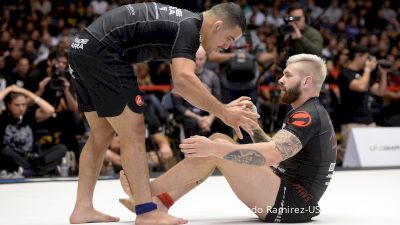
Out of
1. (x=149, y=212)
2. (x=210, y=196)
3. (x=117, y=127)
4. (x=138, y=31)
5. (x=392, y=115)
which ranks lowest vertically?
(x=392, y=115)

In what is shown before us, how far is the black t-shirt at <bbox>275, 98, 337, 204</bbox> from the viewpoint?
156 inches

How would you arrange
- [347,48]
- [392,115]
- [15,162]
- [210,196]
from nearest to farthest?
[210,196], [15,162], [392,115], [347,48]

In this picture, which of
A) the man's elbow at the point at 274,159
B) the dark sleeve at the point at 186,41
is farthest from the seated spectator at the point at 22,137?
the man's elbow at the point at 274,159

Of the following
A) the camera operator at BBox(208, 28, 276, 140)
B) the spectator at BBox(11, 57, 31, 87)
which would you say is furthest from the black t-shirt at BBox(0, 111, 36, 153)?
the camera operator at BBox(208, 28, 276, 140)

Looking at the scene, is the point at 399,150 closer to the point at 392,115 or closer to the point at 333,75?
the point at 392,115

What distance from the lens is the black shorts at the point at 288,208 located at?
400 cm

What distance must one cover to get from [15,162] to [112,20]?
4.02 metres

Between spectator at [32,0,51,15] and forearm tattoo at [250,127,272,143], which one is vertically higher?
forearm tattoo at [250,127,272,143]

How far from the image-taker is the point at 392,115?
1030 centimetres

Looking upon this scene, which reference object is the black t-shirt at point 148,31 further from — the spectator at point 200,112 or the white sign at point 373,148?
the white sign at point 373,148

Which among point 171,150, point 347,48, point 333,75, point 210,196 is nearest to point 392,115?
point 333,75

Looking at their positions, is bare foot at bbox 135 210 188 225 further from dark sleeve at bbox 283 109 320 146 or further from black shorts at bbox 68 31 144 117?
dark sleeve at bbox 283 109 320 146

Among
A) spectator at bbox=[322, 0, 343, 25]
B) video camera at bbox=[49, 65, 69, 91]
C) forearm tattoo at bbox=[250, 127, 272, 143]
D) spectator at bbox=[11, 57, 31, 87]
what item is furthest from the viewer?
spectator at bbox=[322, 0, 343, 25]

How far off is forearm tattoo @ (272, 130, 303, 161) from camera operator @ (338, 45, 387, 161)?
17.3 ft
